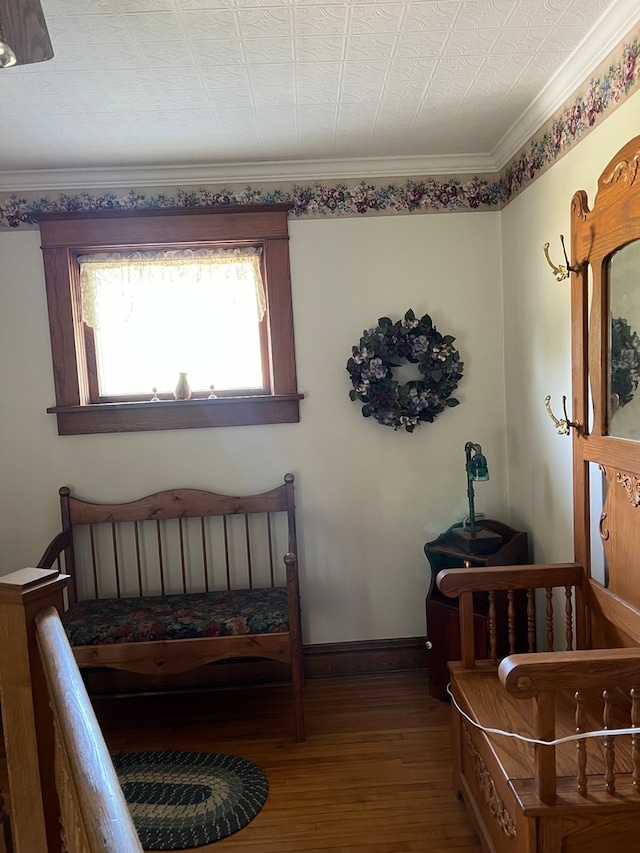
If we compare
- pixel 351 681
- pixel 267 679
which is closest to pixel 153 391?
pixel 267 679

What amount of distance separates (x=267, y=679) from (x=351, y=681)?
1.34ft

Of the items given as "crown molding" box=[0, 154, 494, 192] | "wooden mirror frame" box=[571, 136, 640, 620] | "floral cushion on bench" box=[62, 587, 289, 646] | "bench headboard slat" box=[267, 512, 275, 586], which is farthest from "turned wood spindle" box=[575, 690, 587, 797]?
"crown molding" box=[0, 154, 494, 192]

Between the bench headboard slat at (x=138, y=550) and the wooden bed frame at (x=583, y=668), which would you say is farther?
the bench headboard slat at (x=138, y=550)

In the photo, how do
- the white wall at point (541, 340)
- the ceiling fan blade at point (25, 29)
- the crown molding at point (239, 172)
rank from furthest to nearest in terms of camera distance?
the crown molding at point (239, 172) → the white wall at point (541, 340) → the ceiling fan blade at point (25, 29)

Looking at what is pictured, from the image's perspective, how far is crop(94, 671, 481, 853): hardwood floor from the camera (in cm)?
195

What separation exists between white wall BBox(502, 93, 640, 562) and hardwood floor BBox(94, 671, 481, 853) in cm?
94

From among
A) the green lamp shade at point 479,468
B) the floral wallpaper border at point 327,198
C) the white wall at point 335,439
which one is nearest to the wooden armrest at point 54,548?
the white wall at point 335,439

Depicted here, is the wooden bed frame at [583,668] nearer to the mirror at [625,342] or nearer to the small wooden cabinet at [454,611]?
the mirror at [625,342]

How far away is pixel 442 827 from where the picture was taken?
1.96 meters

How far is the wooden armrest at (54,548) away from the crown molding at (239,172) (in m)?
1.61

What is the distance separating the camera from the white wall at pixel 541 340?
216 centimetres

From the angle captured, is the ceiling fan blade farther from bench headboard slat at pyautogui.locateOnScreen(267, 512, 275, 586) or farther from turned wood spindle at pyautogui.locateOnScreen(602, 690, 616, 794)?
bench headboard slat at pyautogui.locateOnScreen(267, 512, 275, 586)

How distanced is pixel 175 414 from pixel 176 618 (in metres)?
0.94

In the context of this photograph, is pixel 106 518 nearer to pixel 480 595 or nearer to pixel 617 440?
pixel 480 595
